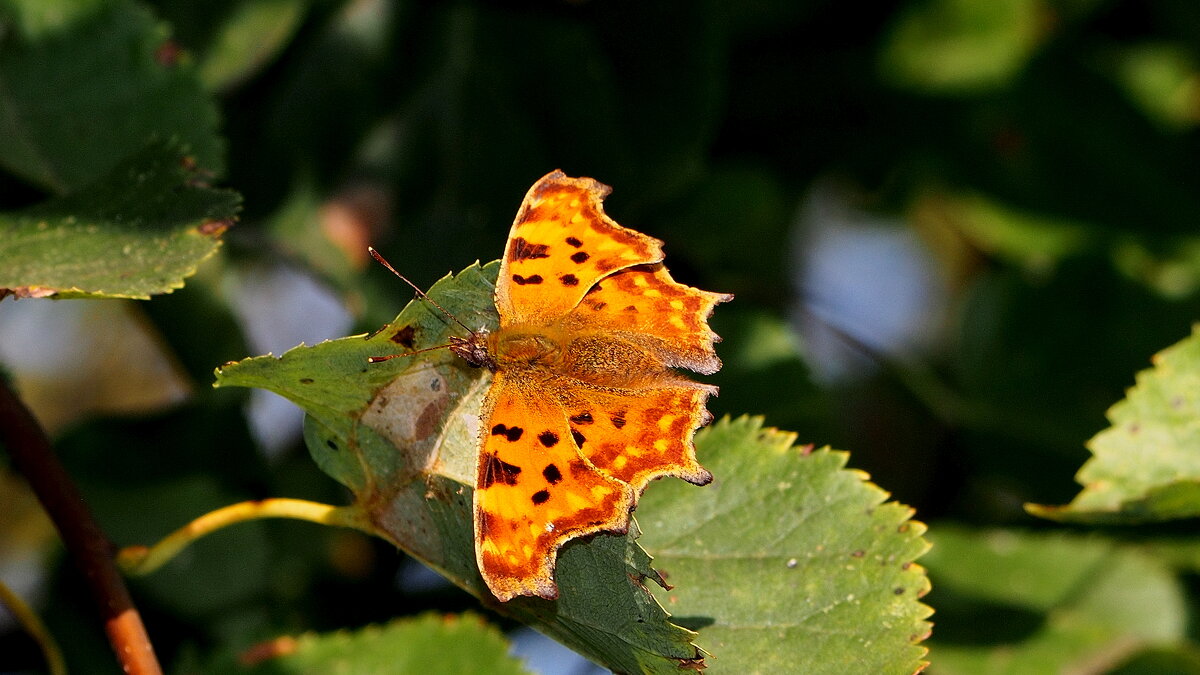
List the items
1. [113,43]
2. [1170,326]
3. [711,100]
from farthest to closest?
1. [1170,326]
2. [711,100]
3. [113,43]

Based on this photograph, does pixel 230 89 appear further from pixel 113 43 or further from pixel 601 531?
pixel 601 531

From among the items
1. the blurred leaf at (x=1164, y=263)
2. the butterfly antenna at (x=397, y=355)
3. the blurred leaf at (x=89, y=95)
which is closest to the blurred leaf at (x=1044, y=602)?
the blurred leaf at (x=1164, y=263)

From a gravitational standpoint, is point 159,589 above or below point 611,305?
below

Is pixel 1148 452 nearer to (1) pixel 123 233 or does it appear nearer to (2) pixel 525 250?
(2) pixel 525 250

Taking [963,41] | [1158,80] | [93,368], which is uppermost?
[1158,80]

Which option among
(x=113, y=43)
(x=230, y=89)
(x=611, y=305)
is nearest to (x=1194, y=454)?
(x=611, y=305)

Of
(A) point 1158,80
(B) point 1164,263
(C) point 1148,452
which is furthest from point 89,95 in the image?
(A) point 1158,80
